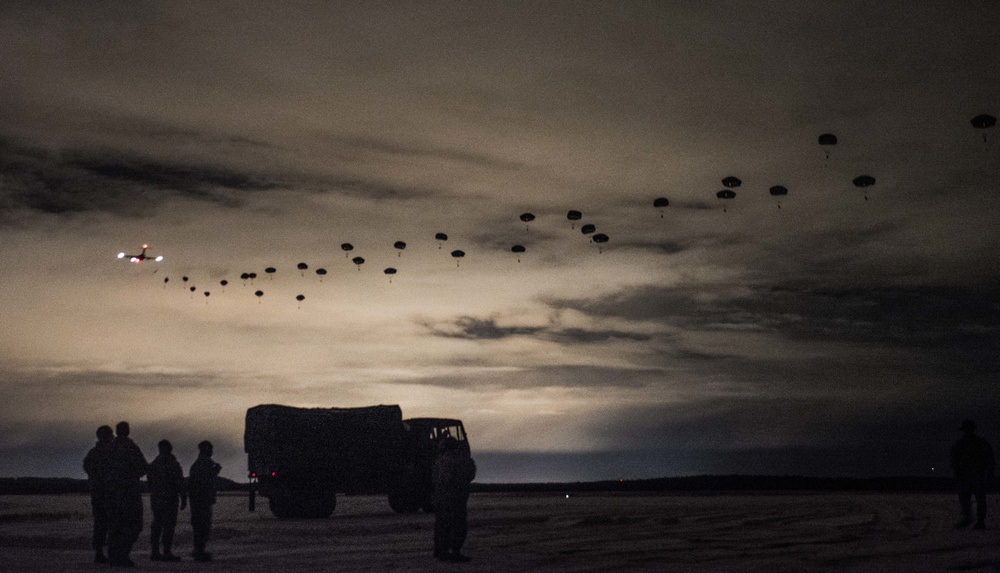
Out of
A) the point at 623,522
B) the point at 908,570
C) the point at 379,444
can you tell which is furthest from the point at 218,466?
the point at 379,444

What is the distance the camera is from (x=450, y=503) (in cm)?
1553

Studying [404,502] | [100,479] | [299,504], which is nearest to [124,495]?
[100,479]

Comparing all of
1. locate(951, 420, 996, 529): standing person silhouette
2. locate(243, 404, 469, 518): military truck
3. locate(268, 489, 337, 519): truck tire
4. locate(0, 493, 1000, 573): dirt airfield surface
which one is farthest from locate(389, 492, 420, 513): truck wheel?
locate(951, 420, 996, 529): standing person silhouette

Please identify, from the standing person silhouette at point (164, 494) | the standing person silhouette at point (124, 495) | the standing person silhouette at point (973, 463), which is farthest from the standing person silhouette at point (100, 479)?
the standing person silhouette at point (973, 463)

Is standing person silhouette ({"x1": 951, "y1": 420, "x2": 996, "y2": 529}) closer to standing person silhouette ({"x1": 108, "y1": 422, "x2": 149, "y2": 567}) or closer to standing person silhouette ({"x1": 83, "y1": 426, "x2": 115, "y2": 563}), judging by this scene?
standing person silhouette ({"x1": 108, "y1": 422, "x2": 149, "y2": 567})

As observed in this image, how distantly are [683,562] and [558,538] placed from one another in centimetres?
563

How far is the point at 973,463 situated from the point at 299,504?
61.1 ft

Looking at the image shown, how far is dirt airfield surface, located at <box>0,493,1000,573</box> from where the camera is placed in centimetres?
1476

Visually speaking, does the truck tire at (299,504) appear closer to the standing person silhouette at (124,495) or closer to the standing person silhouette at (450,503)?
the standing person silhouette at (124,495)

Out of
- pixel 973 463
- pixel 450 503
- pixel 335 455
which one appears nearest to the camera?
pixel 450 503

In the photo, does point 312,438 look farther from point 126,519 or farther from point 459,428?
point 126,519

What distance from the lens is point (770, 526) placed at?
2341 cm

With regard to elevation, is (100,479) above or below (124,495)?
above

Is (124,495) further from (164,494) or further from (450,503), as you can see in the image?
(450,503)
